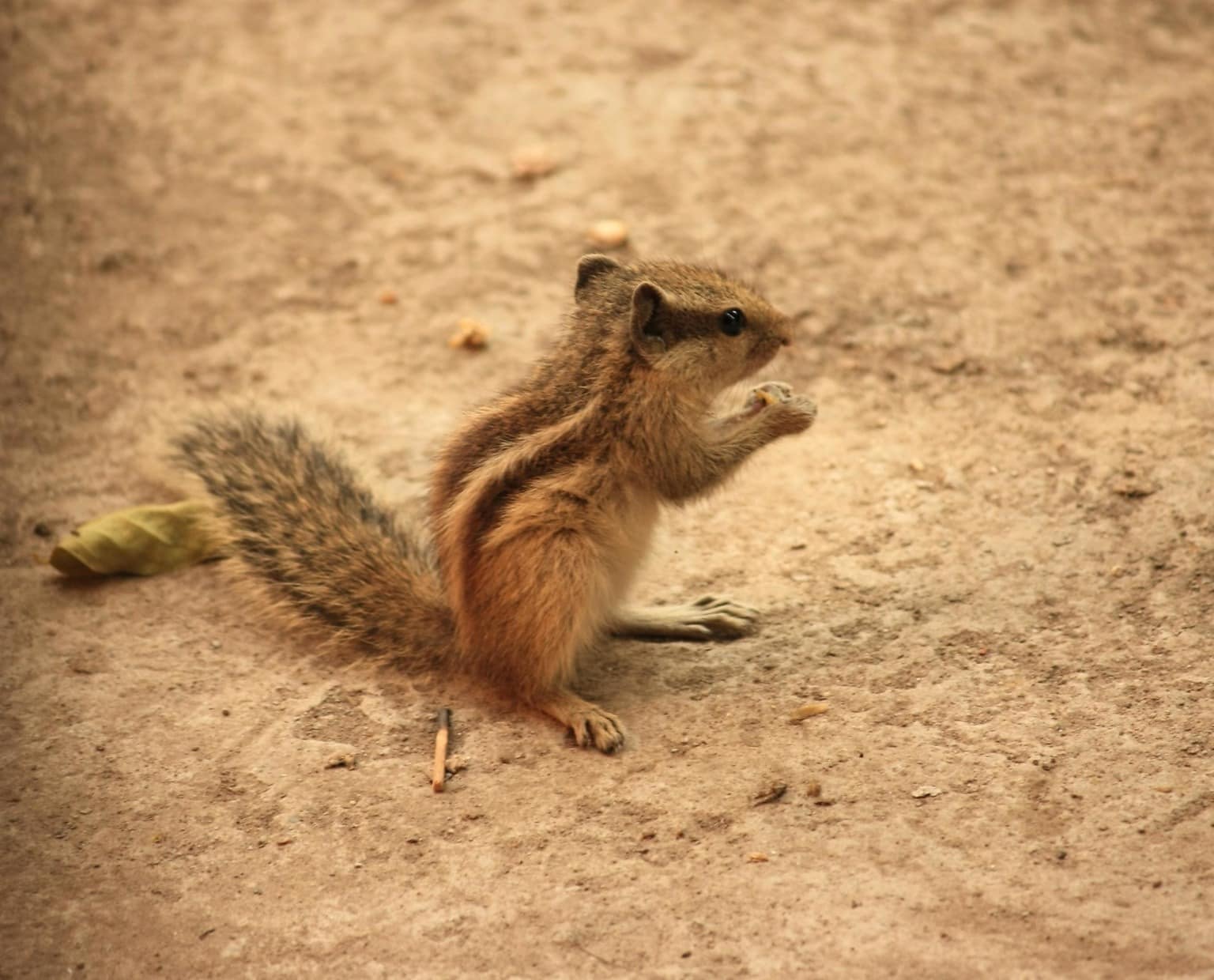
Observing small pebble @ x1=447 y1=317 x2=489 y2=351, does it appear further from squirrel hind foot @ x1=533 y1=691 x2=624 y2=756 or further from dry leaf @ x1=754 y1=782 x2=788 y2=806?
dry leaf @ x1=754 y1=782 x2=788 y2=806

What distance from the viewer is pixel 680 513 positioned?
466 centimetres

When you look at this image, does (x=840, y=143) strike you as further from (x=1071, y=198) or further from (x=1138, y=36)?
(x=1138, y=36)

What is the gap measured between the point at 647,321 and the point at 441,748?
1245mm

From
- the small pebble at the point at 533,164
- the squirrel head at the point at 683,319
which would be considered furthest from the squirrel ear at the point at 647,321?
the small pebble at the point at 533,164

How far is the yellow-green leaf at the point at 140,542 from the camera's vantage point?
4.20 metres

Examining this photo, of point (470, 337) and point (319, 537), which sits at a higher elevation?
point (470, 337)

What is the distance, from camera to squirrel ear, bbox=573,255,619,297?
12.8ft

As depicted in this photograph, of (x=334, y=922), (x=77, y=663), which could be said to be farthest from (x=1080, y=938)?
(x=77, y=663)

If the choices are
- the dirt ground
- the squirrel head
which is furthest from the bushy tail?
the squirrel head

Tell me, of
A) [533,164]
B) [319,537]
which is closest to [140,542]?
[319,537]

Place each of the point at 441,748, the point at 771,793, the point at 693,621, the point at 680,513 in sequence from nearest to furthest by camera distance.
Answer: the point at 771,793, the point at 441,748, the point at 693,621, the point at 680,513

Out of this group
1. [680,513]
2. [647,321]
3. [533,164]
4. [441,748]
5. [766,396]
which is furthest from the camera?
[533,164]

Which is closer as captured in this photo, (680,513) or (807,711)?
(807,711)

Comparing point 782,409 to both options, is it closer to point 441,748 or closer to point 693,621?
point 693,621
